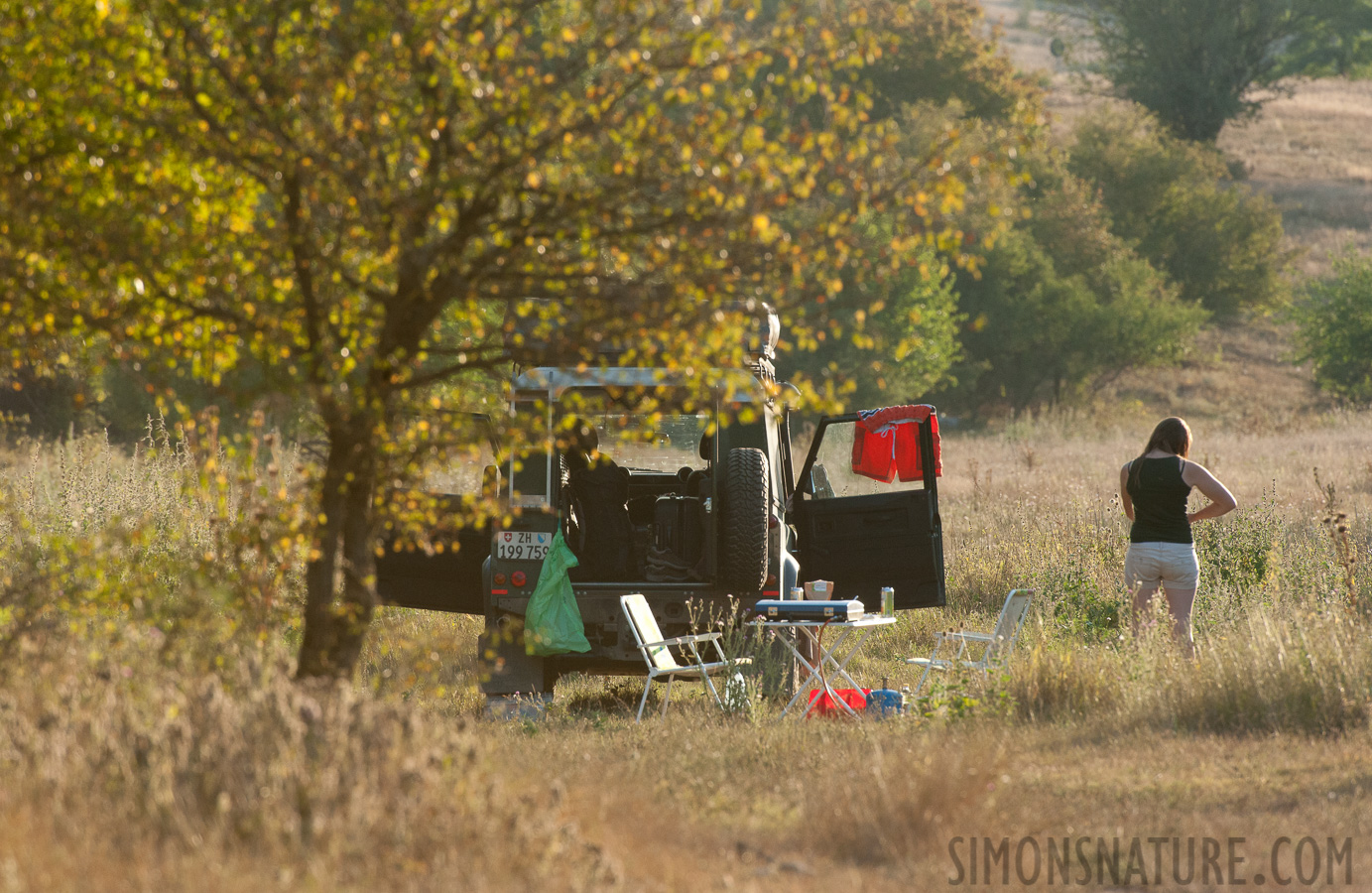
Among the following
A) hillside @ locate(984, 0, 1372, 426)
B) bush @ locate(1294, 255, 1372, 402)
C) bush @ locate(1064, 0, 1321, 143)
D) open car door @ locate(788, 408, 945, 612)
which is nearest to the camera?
open car door @ locate(788, 408, 945, 612)

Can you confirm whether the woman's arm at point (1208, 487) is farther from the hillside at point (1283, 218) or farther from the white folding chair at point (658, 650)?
the hillside at point (1283, 218)

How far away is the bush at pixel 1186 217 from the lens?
44.5 m

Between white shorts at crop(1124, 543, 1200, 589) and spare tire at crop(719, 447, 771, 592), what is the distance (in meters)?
2.31

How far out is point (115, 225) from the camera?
14.2 feet

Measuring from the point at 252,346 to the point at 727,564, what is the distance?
4276 mm

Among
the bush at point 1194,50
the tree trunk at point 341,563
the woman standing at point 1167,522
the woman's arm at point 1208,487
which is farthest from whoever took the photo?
the bush at point 1194,50

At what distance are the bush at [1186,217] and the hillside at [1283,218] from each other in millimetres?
1386

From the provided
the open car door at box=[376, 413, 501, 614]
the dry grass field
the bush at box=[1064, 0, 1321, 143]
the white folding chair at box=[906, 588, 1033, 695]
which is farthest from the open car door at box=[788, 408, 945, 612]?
the bush at box=[1064, 0, 1321, 143]

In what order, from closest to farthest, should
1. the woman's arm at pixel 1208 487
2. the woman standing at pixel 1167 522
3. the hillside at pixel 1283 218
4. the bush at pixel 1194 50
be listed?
the woman's arm at pixel 1208 487 → the woman standing at pixel 1167 522 → the hillside at pixel 1283 218 → the bush at pixel 1194 50

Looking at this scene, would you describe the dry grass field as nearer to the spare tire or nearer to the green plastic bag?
the green plastic bag

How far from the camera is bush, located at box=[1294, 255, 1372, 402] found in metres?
34.6

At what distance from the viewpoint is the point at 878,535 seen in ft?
30.0

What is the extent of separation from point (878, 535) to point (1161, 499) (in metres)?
1.97

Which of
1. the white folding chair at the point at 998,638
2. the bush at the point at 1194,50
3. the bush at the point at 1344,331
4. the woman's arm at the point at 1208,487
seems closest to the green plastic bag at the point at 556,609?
the white folding chair at the point at 998,638
